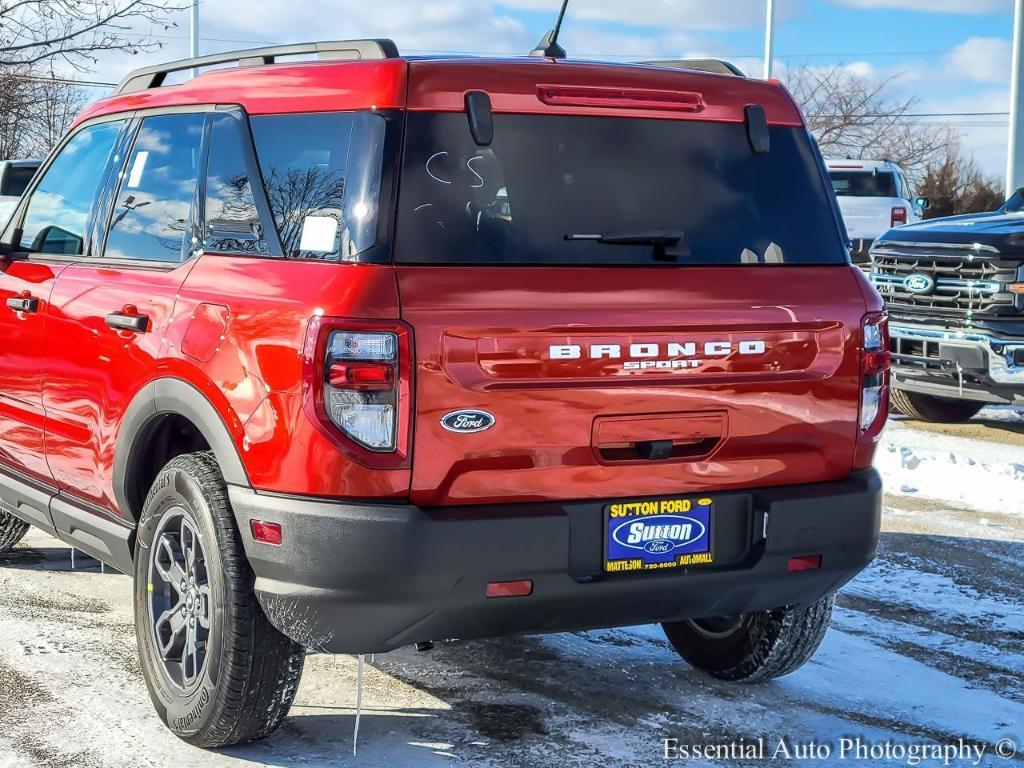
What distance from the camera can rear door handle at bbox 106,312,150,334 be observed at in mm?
3967

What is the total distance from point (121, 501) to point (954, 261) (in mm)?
6954

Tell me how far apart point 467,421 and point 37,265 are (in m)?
2.33

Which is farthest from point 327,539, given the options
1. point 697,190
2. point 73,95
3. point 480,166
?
point 73,95

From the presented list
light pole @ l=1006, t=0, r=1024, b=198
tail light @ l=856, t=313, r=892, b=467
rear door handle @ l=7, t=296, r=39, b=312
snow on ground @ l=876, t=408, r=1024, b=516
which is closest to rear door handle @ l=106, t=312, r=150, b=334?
rear door handle @ l=7, t=296, r=39, b=312

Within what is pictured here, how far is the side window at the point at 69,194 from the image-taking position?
4.71m

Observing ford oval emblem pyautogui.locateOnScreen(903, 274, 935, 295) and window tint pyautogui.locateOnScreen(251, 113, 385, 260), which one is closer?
window tint pyautogui.locateOnScreen(251, 113, 385, 260)

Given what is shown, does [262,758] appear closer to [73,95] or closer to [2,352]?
[2,352]

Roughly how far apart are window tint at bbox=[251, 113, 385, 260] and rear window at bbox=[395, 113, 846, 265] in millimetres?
99

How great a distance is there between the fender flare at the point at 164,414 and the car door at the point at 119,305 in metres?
0.06

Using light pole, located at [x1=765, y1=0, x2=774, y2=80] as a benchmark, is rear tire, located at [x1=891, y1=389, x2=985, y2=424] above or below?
below

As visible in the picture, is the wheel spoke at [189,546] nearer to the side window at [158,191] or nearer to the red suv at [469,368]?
the red suv at [469,368]

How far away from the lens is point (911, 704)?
4.30m

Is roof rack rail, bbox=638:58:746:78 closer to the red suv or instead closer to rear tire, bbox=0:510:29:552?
the red suv

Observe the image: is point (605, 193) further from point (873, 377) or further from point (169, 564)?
point (169, 564)
